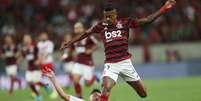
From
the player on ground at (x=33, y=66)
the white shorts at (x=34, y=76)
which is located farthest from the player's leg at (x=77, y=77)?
the white shorts at (x=34, y=76)

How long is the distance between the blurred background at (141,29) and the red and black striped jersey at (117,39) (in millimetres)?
17059

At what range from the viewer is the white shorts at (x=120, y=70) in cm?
1586

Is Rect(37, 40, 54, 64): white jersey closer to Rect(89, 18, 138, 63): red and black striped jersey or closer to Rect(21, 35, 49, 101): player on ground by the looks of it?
Rect(21, 35, 49, 101): player on ground

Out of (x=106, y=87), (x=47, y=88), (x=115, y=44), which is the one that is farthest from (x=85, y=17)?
(x=106, y=87)

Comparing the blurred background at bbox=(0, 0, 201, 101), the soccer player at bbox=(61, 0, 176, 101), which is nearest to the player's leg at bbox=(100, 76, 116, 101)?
the soccer player at bbox=(61, 0, 176, 101)

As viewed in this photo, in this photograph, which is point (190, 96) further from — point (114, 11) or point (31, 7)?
point (31, 7)

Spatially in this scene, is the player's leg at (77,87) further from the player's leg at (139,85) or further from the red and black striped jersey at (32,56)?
the player's leg at (139,85)

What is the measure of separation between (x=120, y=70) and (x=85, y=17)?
21573 mm

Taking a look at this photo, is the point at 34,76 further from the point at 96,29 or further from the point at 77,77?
the point at 96,29

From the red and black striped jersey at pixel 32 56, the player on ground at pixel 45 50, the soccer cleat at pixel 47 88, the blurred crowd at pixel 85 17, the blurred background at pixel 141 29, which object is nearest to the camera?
the player on ground at pixel 45 50

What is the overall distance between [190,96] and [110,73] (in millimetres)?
7166

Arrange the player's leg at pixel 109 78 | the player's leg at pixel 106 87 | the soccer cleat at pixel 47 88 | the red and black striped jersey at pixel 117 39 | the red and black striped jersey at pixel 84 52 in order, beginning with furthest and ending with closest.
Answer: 1. the soccer cleat at pixel 47 88
2. the red and black striped jersey at pixel 84 52
3. the red and black striped jersey at pixel 117 39
4. the player's leg at pixel 109 78
5. the player's leg at pixel 106 87

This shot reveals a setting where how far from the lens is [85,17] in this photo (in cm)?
3738

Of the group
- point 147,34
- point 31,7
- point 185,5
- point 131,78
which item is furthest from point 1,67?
point 131,78
